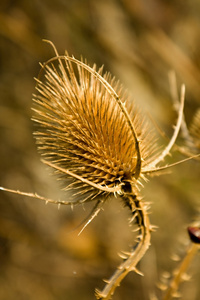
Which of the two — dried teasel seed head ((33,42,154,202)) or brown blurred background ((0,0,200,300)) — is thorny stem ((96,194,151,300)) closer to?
dried teasel seed head ((33,42,154,202))

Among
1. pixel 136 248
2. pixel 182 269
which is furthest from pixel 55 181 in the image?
pixel 136 248

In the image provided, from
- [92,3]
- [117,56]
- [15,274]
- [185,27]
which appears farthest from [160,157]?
[185,27]

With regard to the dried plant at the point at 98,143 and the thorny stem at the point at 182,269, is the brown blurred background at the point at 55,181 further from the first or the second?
the dried plant at the point at 98,143

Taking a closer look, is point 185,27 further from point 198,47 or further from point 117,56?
point 117,56

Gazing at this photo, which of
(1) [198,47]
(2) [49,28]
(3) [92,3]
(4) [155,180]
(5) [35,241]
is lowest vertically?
(5) [35,241]

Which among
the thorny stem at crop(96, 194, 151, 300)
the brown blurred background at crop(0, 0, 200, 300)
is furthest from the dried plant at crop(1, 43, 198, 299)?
the brown blurred background at crop(0, 0, 200, 300)

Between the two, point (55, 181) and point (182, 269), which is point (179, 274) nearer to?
point (182, 269)
